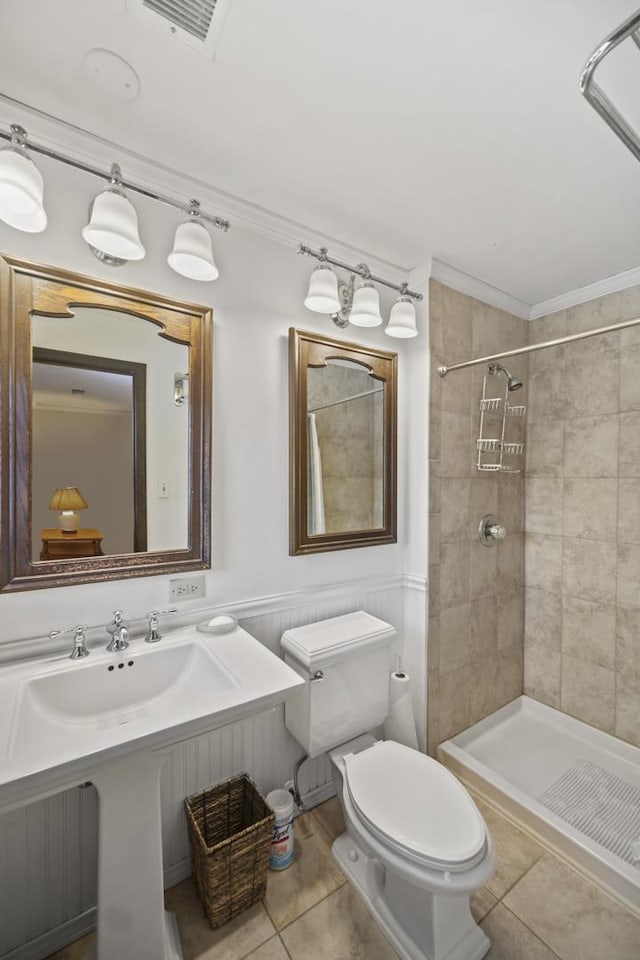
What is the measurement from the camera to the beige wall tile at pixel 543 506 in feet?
7.32

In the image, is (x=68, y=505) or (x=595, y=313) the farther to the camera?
(x=595, y=313)

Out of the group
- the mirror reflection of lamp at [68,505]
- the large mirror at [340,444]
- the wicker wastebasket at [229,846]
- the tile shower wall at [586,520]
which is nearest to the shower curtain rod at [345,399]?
the large mirror at [340,444]

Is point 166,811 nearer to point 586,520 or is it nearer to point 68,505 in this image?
point 68,505

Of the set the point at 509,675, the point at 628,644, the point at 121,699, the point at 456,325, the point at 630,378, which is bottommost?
the point at 509,675

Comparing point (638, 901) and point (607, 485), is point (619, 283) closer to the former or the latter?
point (607, 485)

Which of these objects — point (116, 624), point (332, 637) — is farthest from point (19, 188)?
point (332, 637)

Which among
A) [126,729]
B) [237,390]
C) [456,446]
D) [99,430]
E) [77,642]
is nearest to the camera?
[126,729]

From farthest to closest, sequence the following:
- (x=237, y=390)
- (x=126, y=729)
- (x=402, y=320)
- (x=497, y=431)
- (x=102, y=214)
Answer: (x=497, y=431), (x=402, y=320), (x=237, y=390), (x=102, y=214), (x=126, y=729)

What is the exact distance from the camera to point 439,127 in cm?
116

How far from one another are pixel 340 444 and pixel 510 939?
174 centimetres

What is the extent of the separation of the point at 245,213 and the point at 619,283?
1.84m

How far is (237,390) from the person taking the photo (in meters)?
1.49

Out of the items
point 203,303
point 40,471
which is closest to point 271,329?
point 203,303

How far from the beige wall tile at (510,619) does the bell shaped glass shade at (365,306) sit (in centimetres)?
166
